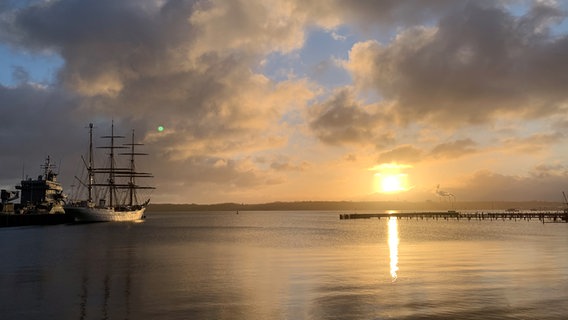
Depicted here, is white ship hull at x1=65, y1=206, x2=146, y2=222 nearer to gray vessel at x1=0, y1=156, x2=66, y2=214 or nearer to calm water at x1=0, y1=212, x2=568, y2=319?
gray vessel at x1=0, y1=156, x2=66, y2=214

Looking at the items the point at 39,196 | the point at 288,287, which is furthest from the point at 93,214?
the point at 288,287

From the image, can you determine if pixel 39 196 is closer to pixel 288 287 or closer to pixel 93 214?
pixel 93 214

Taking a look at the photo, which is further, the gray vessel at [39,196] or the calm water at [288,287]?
the gray vessel at [39,196]

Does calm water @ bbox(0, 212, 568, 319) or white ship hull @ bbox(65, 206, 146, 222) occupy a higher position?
white ship hull @ bbox(65, 206, 146, 222)

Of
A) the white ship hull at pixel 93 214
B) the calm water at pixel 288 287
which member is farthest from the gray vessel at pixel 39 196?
the calm water at pixel 288 287

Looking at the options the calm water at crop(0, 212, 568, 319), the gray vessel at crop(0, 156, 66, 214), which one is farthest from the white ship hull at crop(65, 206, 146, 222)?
the calm water at crop(0, 212, 568, 319)

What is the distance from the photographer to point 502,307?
78.6 feet

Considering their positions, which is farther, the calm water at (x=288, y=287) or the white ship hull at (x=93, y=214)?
the white ship hull at (x=93, y=214)

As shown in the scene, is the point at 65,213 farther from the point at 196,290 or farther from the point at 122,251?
the point at 196,290

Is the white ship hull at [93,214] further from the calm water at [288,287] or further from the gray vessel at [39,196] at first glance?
the calm water at [288,287]

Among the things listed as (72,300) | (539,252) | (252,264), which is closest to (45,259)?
(252,264)

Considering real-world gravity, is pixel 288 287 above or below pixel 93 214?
below

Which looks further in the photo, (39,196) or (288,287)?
(39,196)

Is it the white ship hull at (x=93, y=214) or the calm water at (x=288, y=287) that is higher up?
the white ship hull at (x=93, y=214)
